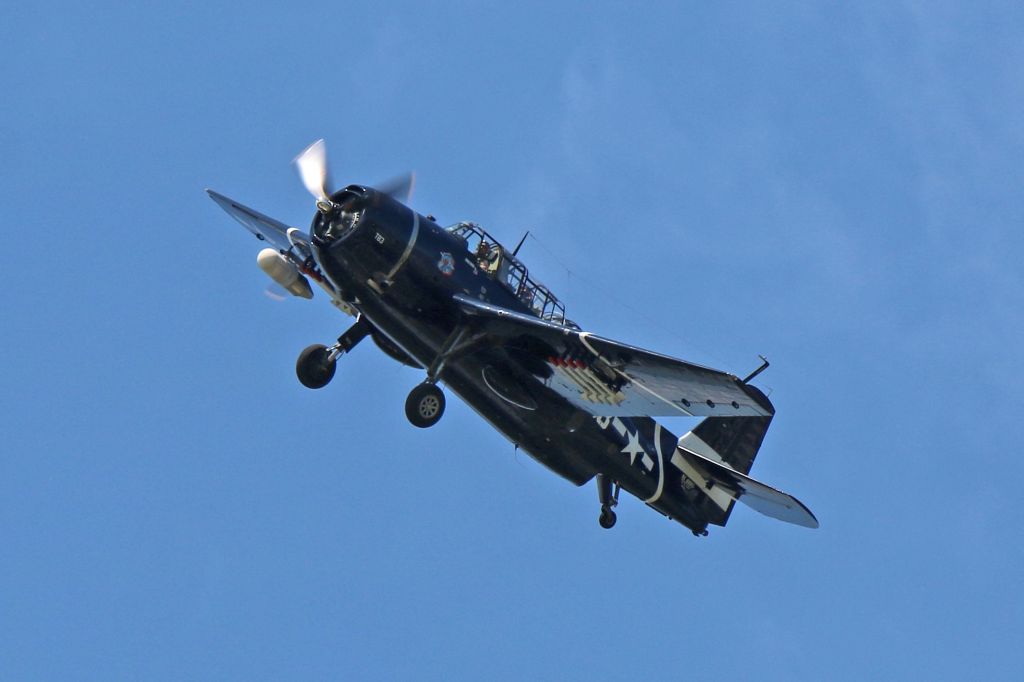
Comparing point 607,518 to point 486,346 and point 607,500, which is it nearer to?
point 607,500

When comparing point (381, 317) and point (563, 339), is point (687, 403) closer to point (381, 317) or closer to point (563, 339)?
point (563, 339)

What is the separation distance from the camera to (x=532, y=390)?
2900 centimetres

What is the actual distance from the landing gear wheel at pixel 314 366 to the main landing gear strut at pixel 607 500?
17.8ft

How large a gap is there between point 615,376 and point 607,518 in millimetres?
3979

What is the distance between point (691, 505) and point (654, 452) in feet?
4.75

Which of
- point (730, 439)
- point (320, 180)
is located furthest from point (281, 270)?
point (730, 439)

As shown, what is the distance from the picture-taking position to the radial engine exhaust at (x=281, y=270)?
2833 cm

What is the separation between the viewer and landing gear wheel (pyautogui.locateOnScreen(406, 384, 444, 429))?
27719mm

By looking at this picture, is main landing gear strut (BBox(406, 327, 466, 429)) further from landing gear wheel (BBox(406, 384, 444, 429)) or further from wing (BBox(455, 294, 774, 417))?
wing (BBox(455, 294, 774, 417))

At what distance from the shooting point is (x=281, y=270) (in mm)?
28359

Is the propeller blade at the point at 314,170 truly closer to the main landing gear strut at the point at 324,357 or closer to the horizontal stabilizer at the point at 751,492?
the main landing gear strut at the point at 324,357

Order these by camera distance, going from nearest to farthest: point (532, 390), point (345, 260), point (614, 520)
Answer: point (345, 260) → point (532, 390) → point (614, 520)

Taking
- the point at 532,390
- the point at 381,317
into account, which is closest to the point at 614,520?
the point at 532,390

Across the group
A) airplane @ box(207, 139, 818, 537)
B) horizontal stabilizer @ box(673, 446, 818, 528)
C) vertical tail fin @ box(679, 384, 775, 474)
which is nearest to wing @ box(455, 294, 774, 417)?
airplane @ box(207, 139, 818, 537)
